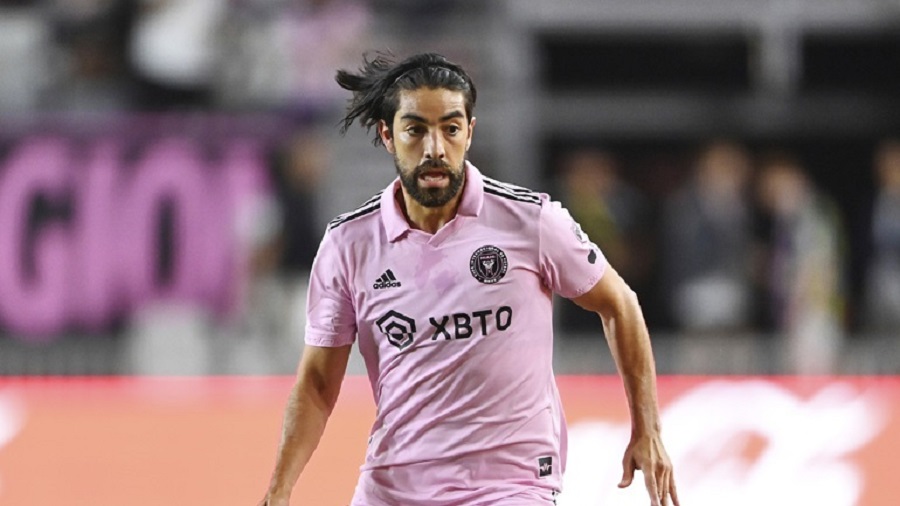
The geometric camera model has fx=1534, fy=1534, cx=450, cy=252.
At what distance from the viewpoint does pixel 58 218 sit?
32.2 feet

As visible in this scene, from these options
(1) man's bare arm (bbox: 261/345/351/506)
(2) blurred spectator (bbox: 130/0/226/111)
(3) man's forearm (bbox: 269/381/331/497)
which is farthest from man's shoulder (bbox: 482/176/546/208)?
(2) blurred spectator (bbox: 130/0/226/111)

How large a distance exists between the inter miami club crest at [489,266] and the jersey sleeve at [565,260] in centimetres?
10

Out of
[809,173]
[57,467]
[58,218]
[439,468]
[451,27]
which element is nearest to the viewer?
[439,468]

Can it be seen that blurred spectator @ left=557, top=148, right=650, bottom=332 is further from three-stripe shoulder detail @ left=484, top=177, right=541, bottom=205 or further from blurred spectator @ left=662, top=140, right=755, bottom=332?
three-stripe shoulder detail @ left=484, top=177, right=541, bottom=205

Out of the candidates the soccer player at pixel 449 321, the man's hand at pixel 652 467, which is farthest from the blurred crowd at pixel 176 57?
the man's hand at pixel 652 467

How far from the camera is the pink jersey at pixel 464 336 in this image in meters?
3.66

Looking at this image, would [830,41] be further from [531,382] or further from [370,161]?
[531,382]

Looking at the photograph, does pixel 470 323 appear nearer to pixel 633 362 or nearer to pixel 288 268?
pixel 633 362

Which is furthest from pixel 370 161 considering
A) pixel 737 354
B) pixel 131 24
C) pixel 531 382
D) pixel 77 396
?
pixel 531 382

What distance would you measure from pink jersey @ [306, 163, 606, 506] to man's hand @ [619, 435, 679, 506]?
0.60 ft

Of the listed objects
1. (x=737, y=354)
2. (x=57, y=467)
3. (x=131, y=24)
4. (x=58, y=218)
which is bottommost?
(x=57, y=467)

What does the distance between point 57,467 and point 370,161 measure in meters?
4.99

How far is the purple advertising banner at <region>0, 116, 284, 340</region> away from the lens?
31.9 ft

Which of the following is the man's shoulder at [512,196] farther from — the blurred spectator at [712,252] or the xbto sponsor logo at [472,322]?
the blurred spectator at [712,252]
